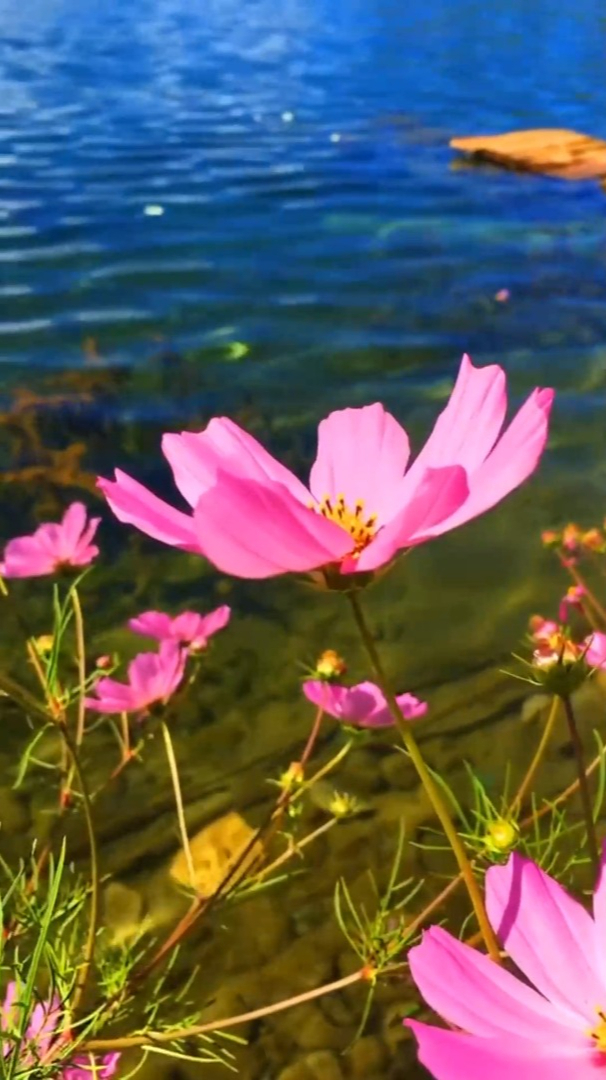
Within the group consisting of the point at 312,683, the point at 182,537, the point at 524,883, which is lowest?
the point at 312,683

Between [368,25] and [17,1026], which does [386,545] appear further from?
[368,25]

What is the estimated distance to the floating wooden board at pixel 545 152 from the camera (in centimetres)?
483

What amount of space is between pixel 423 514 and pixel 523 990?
19 centimetres

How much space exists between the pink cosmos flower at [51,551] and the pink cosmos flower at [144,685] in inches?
4.4

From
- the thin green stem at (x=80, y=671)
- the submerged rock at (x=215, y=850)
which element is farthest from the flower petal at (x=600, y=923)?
the submerged rock at (x=215, y=850)

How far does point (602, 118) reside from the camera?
5.87 metres

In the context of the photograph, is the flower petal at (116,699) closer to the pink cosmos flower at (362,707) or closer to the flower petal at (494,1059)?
the pink cosmos flower at (362,707)

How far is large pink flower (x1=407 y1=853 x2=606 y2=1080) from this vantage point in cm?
36

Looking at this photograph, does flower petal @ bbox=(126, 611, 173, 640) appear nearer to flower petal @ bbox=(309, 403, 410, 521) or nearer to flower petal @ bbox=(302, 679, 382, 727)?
flower petal @ bbox=(302, 679, 382, 727)

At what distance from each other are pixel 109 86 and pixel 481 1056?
7.45 metres

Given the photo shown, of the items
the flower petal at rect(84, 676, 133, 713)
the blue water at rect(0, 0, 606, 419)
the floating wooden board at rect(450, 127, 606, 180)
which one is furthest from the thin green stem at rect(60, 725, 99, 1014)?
the floating wooden board at rect(450, 127, 606, 180)

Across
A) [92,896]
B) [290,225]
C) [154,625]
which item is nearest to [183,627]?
[154,625]

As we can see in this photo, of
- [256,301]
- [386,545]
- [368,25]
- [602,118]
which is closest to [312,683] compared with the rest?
[386,545]

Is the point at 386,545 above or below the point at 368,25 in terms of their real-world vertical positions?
above
